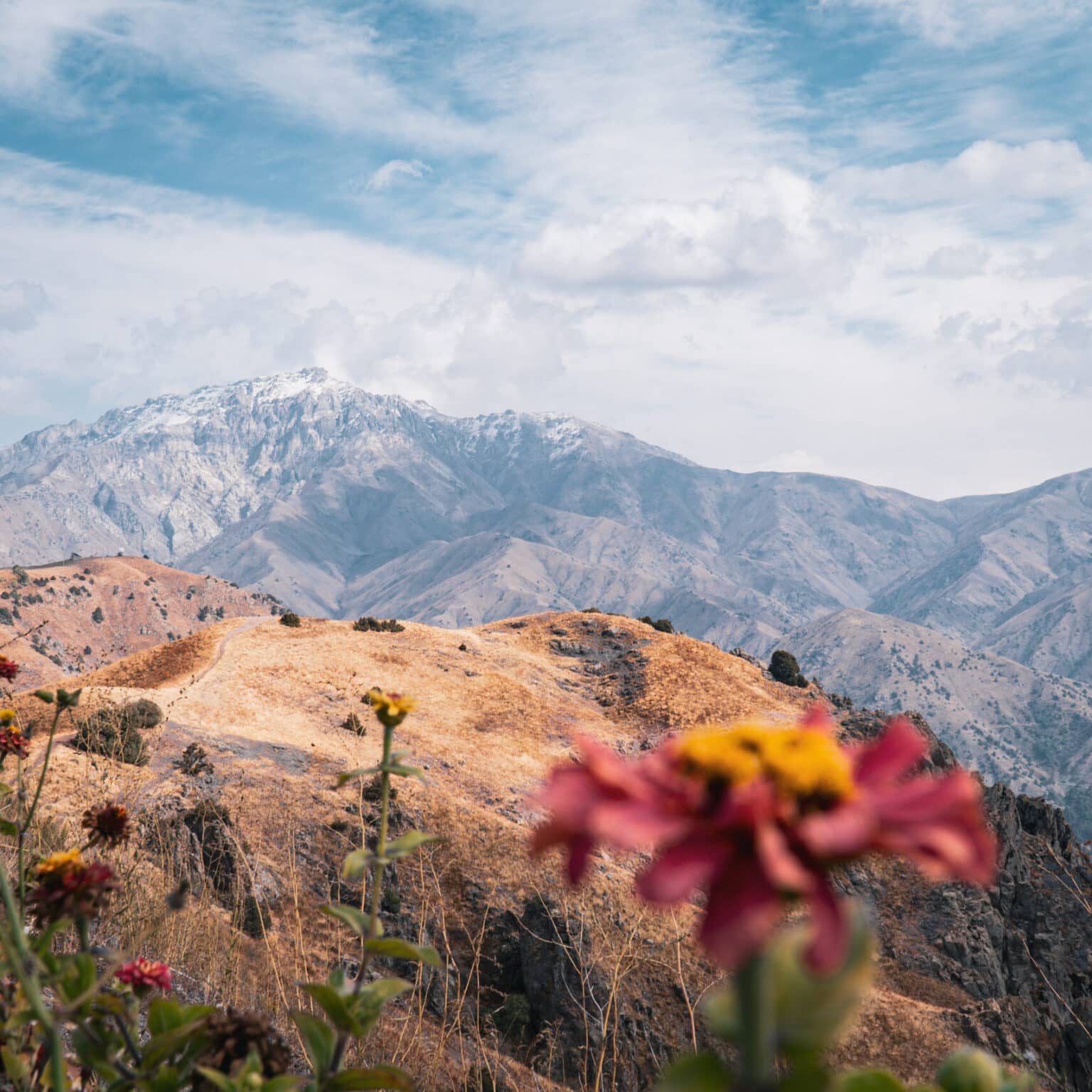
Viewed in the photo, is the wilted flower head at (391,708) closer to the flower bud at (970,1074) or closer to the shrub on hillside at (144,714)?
the flower bud at (970,1074)

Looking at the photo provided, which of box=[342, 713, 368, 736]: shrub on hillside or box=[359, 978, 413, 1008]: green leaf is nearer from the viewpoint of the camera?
box=[359, 978, 413, 1008]: green leaf

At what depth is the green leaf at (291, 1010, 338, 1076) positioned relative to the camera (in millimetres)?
1904

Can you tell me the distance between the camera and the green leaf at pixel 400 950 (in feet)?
6.66

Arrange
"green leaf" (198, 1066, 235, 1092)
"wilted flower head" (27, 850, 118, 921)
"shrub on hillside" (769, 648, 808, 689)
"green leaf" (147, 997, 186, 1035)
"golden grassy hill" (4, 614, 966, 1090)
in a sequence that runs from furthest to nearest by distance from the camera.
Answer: "shrub on hillside" (769, 648, 808, 689) < "golden grassy hill" (4, 614, 966, 1090) < "wilted flower head" (27, 850, 118, 921) < "green leaf" (147, 997, 186, 1035) < "green leaf" (198, 1066, 235, 1092)

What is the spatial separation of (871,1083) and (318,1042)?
1362 millimetres

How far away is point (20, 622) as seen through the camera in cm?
12219

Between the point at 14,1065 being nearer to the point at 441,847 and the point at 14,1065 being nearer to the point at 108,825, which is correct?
the point at 108,825

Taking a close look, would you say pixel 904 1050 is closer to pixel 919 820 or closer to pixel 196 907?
pixel 196 907

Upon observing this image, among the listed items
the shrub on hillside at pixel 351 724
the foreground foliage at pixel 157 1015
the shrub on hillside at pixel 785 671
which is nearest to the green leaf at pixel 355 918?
the foreground foliage at pixel 157 1015

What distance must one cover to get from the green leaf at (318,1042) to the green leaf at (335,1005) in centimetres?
3

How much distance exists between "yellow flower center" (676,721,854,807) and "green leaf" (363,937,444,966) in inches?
52.0

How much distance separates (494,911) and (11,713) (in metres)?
15.2

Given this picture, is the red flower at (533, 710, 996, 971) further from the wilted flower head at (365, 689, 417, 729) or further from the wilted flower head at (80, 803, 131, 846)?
the wilted flower head at (80, 803, 131, 846)

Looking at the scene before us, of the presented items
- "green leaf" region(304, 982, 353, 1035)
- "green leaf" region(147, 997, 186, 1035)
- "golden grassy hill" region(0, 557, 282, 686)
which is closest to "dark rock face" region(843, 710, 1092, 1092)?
"green leaf" region(304, 982, 353, 1035)
